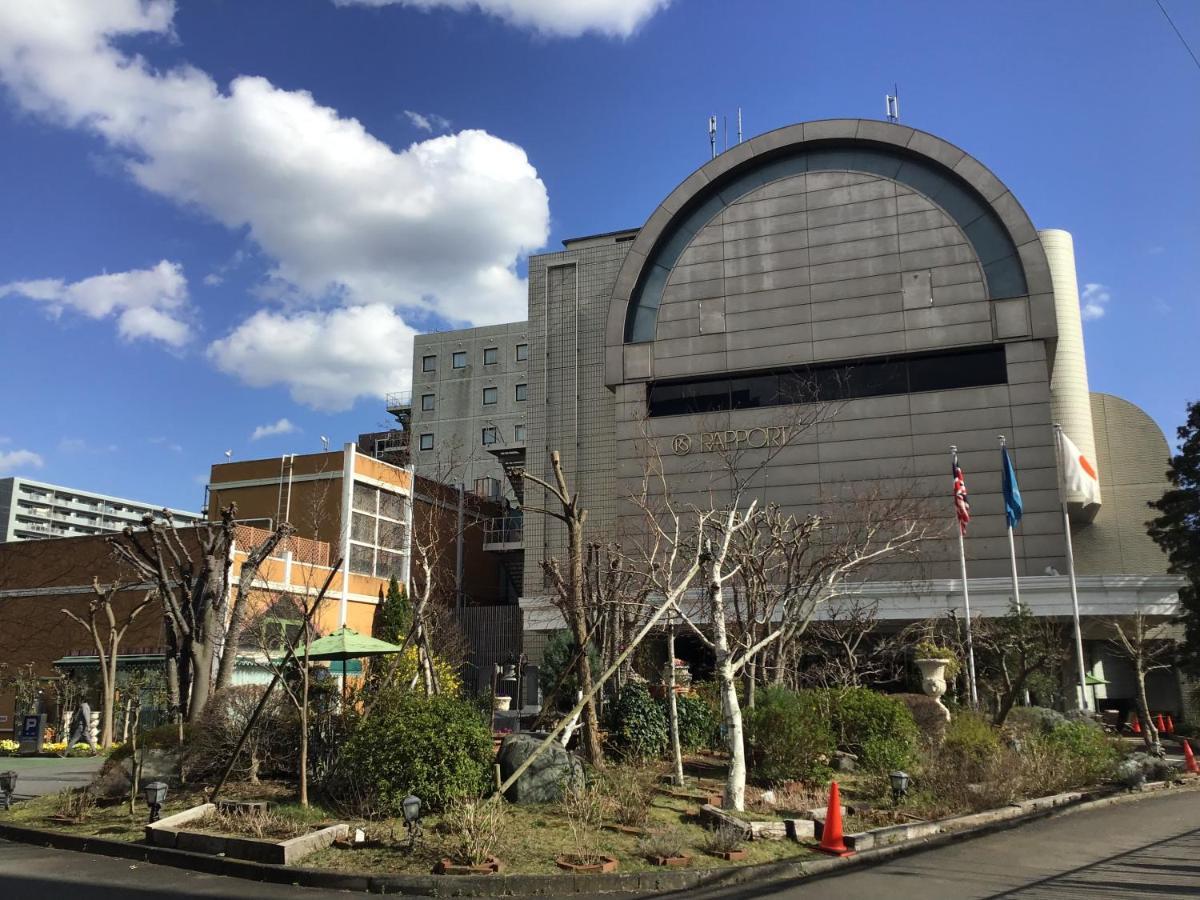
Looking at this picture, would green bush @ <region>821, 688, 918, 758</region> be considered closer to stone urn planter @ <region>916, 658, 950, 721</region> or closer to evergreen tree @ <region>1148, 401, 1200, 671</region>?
stone urn planter @ <region>916, 658, 950, 721</region>

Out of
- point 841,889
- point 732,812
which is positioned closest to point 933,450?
point 732,812

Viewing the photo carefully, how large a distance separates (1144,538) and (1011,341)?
13.6 meters

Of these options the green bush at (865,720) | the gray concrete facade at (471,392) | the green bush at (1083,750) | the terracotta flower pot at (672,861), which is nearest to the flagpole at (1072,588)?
the green bush at (1083,750)

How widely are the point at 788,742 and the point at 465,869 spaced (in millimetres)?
6669

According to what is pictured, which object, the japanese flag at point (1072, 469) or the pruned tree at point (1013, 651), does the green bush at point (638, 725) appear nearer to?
the pruned tree at point (1013, 651)

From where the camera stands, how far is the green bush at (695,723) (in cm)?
1831

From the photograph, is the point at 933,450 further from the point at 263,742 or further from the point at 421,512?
the point at 263,742

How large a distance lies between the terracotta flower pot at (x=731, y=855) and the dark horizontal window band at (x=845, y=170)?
110 ft

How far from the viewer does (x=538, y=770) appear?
43.9 feet

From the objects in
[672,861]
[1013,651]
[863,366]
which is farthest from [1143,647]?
[672,861]

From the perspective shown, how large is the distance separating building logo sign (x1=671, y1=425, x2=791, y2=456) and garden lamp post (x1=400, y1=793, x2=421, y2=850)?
2912cm

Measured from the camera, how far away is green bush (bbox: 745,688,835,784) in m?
14.8

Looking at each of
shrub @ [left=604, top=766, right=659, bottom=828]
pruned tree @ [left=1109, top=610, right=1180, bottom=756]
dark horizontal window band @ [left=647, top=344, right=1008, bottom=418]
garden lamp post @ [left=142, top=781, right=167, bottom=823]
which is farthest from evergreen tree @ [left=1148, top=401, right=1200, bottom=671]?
garden lamp post @ [left=142, top=781, right=167, bottom=823]

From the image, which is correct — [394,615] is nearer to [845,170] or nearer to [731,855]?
[731,855]
